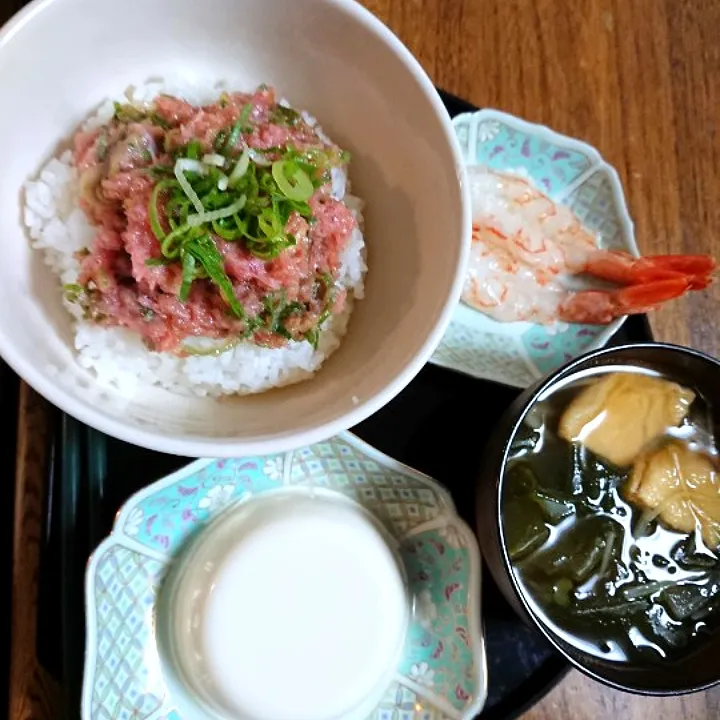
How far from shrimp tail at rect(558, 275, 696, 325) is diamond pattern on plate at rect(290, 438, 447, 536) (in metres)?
0.45

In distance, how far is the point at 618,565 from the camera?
138cm

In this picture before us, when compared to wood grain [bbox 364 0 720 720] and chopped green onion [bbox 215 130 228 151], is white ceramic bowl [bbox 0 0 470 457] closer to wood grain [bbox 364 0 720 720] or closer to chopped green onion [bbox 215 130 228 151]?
chopped green onion [bbox 215 130 228 151]

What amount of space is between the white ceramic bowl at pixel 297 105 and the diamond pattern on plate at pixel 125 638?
26 cm

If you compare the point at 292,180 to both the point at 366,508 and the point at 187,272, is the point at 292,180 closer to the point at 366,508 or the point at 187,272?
the point at 187,272

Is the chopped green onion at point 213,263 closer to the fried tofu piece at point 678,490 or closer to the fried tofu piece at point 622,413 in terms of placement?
the fried tofu piece at point 622,413

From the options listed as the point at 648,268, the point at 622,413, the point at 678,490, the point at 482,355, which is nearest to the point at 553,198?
the point at 648,268

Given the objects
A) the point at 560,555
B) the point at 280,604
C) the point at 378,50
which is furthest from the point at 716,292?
the point at 280,604

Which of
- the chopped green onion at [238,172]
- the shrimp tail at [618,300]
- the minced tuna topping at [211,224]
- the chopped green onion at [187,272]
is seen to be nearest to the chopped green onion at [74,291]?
the minced tuna topping at [211,224]

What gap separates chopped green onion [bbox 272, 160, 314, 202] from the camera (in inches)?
45.1

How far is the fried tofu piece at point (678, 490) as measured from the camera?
139 centimetres

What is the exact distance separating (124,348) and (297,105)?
1.66 ft

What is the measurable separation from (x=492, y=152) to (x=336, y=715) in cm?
104

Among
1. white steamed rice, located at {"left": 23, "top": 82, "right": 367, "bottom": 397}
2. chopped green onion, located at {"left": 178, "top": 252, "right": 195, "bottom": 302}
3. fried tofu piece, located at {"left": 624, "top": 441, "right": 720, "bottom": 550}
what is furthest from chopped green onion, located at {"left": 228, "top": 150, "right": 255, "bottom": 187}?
fried tofu piece, located at {"left": 624, "top": 441, "right": 720, "bottom": 550}

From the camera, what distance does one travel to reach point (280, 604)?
130cm
